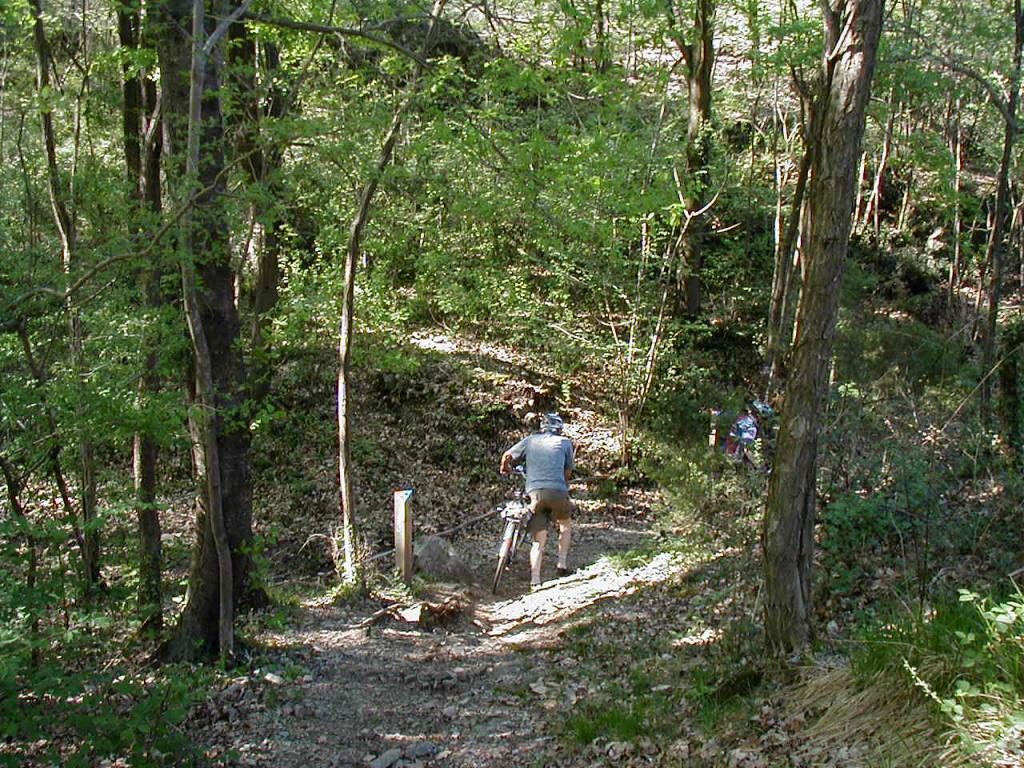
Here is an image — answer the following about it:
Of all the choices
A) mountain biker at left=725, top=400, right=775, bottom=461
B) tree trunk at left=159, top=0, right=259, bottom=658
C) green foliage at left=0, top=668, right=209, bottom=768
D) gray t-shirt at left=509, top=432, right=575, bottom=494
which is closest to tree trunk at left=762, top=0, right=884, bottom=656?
mountain biker at left=725, top=400, right=775, bottom=461

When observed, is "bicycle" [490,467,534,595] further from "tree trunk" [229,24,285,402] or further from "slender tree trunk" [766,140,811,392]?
"slender tree trunk" [766,140,811,392]

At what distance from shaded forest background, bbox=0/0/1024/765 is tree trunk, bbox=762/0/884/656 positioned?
5.5 inches

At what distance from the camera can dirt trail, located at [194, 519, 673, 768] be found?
6344 mm

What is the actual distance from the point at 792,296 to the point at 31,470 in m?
13.5

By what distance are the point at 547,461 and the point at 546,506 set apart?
544 mm

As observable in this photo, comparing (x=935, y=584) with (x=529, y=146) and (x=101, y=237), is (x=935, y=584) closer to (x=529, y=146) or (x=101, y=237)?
(x=529, y=146)

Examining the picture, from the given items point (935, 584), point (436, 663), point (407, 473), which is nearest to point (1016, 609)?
point (935, 584)

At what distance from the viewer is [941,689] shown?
4379 millimetres

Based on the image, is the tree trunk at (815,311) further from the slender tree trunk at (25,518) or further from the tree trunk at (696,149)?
the tree trunk at (696,149)

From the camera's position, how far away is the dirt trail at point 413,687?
20.8ft

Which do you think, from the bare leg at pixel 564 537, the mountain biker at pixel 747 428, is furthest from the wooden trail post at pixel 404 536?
the mountain biker at pixel 747 428

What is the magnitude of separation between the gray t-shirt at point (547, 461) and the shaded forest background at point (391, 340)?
1.34 meters

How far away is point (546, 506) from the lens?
34.1 ft

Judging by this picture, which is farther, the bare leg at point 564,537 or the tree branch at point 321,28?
the bare leg at point 564,537
